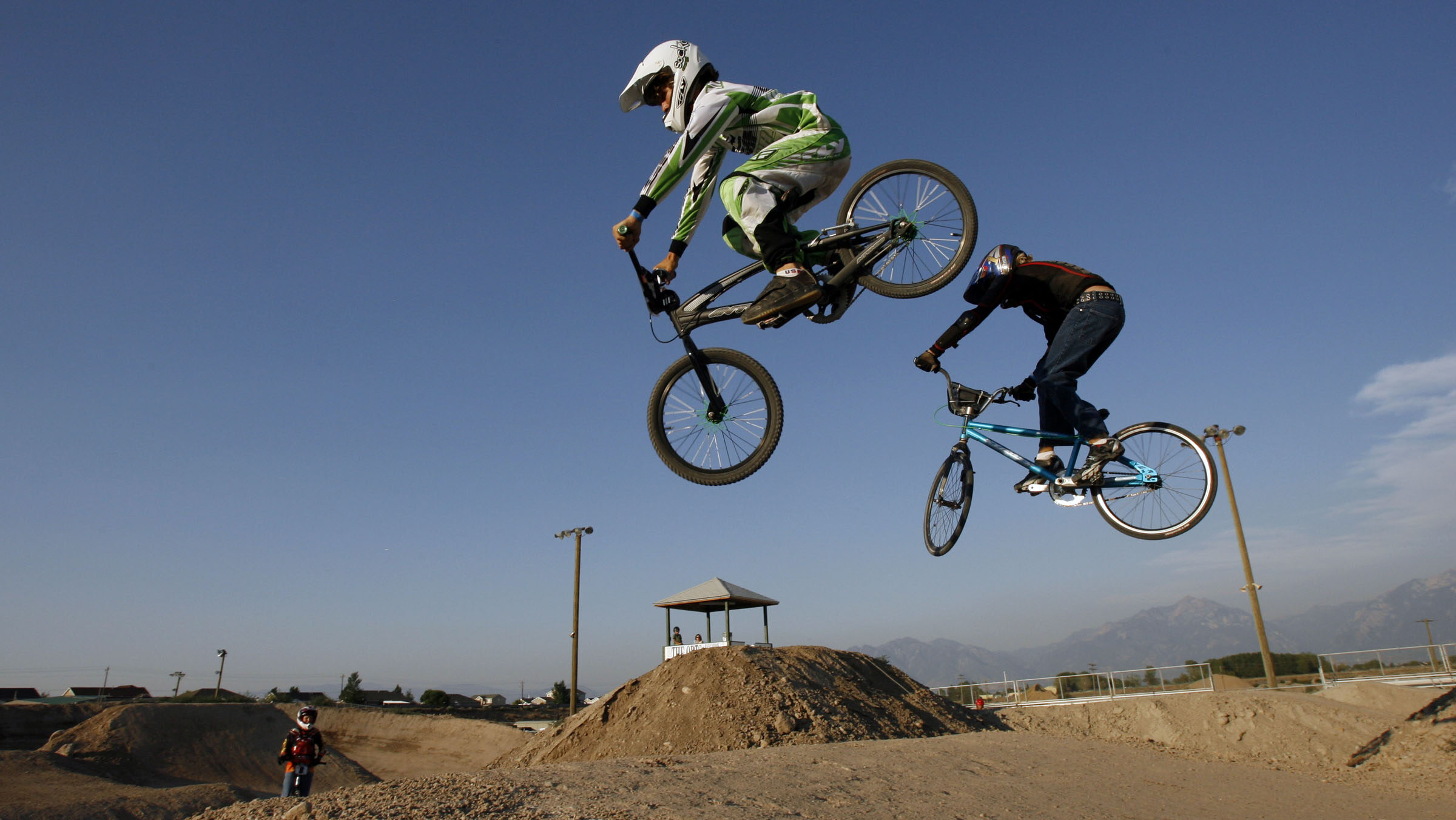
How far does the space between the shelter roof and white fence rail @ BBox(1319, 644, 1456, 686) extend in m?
17.6

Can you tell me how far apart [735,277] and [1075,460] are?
3.32 meters

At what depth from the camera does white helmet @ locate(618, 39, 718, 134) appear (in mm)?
6504

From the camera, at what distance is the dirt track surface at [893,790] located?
6066mm

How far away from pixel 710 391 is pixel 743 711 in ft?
27.2

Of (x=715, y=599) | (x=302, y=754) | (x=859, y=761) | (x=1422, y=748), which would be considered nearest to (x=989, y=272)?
(x=859, y=761)

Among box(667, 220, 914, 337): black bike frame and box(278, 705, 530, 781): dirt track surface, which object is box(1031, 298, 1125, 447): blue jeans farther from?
box(278, 705, 530, 781): dirt track surface

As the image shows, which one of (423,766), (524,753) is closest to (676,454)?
(524,753)

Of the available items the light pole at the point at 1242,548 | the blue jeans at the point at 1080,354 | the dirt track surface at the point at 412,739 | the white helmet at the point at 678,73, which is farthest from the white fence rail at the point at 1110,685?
the white helmet at the point at 678,73

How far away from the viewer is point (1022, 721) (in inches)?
736

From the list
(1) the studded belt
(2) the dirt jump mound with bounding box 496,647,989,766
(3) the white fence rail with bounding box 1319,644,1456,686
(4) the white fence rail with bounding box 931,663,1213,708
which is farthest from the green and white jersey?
(3) the white fence rail with bounding box 1319,644,1456,686

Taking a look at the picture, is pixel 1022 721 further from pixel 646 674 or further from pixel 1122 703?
pixel 646 674

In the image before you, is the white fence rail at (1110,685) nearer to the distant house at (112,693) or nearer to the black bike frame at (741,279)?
the black bike frame at (741,279)

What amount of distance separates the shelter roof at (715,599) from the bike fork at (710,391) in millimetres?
18091

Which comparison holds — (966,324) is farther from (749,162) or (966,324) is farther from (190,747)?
(190,747)
